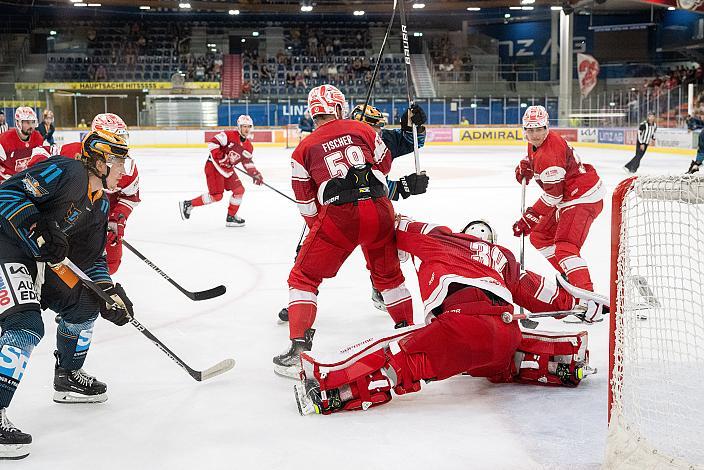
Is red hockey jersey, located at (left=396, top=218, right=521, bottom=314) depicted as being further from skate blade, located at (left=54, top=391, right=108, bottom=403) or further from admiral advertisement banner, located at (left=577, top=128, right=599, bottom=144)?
admiral advertisement banner, located at (left=577, top=128, right=599, bottom=144)

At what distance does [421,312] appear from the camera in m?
4.62

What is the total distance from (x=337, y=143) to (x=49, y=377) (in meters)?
1.66

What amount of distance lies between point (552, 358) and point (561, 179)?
1.37m

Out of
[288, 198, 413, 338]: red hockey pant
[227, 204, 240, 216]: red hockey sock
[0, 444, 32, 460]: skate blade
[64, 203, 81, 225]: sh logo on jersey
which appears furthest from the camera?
[227, 204, 240, 216]: red hockey sock

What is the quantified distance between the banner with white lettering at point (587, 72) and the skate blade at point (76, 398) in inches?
1047

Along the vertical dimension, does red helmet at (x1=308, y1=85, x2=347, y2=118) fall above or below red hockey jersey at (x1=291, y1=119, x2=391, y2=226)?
above

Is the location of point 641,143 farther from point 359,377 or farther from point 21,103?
point 21,103

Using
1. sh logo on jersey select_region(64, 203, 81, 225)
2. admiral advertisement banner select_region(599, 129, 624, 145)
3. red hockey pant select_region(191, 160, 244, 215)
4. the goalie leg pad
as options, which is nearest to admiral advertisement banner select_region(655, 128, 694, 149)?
admiral advertisement banner select_region(599, 129, 624, 145)

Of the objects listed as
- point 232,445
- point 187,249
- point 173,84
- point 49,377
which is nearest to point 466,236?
point 232,445

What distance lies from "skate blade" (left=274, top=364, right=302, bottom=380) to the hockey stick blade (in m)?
0.20

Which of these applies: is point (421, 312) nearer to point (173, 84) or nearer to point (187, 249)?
point (187, 249)

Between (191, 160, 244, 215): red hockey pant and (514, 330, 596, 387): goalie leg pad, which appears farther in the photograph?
(191, 160, 244, 215): red hockey pant

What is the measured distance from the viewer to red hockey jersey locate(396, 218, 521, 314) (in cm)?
300

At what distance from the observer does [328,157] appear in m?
3.56
